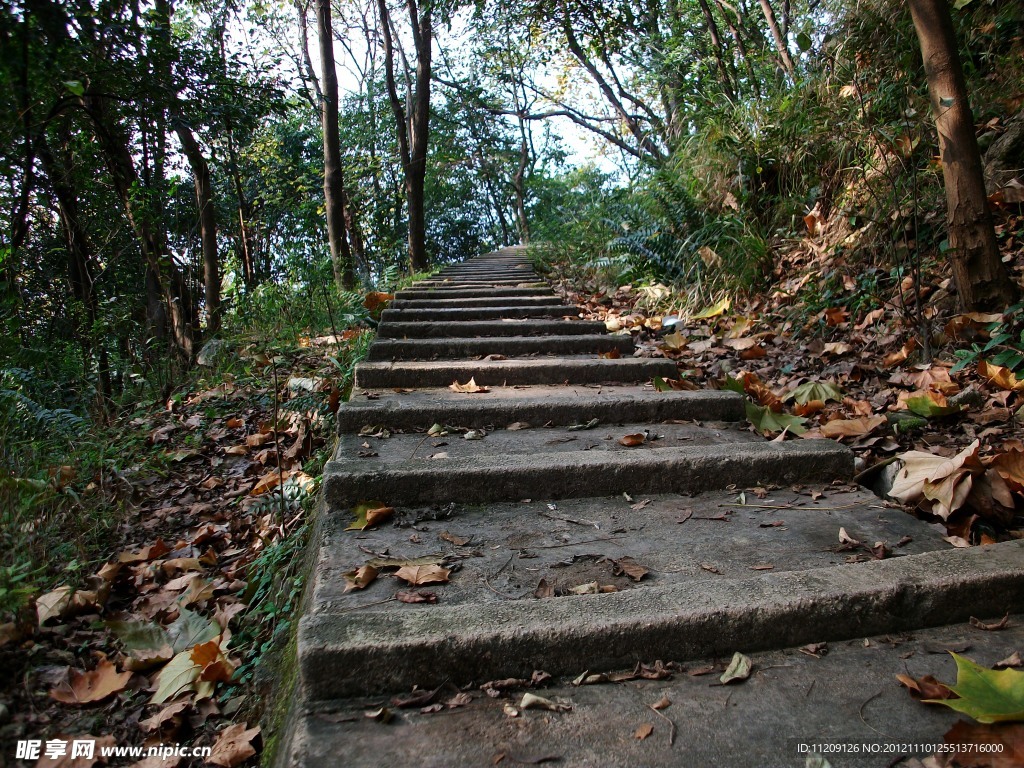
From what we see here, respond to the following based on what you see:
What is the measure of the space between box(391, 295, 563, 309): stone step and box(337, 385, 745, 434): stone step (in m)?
2.37

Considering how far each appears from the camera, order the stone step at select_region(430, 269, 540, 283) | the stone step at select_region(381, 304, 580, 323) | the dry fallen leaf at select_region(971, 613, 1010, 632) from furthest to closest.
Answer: the stone step at select_region(430, 269, 540, 283) → the stone step at select_region(381, 304, 580, 323) → the dry fallen leaf at select_region(971, 613, 1010, 632)

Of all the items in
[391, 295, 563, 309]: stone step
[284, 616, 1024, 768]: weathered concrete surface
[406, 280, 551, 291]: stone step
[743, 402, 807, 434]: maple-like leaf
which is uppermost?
[406, 280, 551, 291]: stone step

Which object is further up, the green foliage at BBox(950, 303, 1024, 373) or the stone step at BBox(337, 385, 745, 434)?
the green foliage at BBox(950, 303, 1024, 373)

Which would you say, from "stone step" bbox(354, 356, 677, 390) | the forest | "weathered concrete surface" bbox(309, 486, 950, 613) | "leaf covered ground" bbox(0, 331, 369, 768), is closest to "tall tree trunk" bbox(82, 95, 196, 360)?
the forest

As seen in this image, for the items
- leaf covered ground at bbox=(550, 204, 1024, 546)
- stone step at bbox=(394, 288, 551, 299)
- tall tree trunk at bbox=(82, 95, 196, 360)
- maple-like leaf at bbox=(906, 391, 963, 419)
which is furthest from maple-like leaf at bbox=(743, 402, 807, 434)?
tall tree trunk at bbox=(82, 95, 196, 360)

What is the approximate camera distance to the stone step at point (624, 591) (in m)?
1.32

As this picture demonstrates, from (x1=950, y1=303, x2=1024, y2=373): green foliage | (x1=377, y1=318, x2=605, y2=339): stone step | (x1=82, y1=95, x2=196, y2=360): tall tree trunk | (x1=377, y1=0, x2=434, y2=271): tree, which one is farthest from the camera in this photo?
(x1=377, y1=0, x2=434, y2=271): tree

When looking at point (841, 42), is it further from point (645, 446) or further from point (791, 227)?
point (645, 446)

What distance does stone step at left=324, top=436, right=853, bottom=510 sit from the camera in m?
2.09

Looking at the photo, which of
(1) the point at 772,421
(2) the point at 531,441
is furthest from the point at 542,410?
(1) the point at 772,421

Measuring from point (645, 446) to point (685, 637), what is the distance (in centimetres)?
116

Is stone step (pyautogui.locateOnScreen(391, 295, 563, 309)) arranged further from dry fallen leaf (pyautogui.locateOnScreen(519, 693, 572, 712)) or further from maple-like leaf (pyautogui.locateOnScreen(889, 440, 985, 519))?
dry fallen leaf (pyautogui.locateOnScreen(519, 693, 572, 712))

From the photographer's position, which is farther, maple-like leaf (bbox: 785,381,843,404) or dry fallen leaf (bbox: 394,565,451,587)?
maple-like leaf (bbox: 785,381,843,404)

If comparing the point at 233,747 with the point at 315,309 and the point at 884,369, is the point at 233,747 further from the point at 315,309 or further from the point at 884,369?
the point at 315,309
